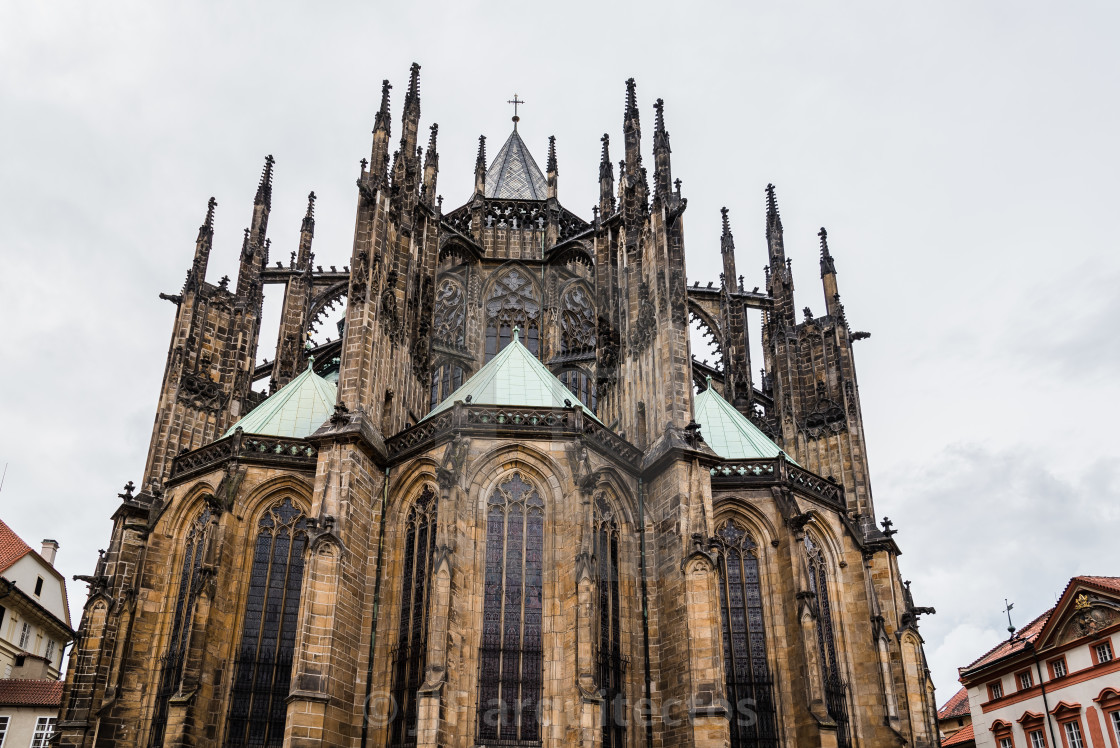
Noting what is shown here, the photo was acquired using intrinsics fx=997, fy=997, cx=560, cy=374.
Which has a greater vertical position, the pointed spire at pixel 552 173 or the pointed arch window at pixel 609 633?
the pointed spire at pixel 552 173

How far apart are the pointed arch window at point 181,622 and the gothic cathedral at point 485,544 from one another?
0.08 metres

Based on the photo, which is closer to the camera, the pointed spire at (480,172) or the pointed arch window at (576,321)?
the pointed arch window at (576,321)

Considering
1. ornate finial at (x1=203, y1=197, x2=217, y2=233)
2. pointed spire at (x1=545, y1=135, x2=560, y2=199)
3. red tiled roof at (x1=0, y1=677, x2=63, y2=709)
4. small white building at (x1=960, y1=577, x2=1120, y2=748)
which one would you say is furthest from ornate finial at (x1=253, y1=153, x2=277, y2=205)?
small white building at (x1=960, y1=577, x2=1120, y2=748)

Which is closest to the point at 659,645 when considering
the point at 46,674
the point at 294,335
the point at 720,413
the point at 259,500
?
the point at 720,413

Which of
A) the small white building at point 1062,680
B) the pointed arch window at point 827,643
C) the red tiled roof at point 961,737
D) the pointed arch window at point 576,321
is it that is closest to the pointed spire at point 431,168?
the pointed arch window at point 576,321

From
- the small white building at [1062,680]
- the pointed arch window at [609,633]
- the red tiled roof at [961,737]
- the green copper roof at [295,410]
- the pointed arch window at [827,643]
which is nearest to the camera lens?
the pointed arch window at [609,633]

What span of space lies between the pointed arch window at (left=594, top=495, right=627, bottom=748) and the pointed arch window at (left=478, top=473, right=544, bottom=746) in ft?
5.45

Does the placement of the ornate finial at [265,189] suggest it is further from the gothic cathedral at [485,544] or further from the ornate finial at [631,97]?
the ornate finial at [631,97]

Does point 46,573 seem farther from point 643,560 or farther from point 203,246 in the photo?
point 643,560

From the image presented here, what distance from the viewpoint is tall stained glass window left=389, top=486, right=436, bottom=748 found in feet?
78.2

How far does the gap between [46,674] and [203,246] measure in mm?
24202

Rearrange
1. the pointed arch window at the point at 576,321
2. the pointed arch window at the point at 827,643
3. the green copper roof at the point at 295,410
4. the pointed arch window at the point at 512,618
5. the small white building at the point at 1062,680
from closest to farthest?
the pointed arch window at the point at 512,618 → the pointed arch window at the point at 827,643 → the green copper roof at the point at 295,410 → the small white building at the point at 1062,680 → the pointed arch window at the point at 576,321

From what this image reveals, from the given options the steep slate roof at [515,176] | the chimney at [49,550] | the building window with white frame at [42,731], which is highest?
the steep slate roof at [515,176]

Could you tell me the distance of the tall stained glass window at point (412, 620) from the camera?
2383 cm
